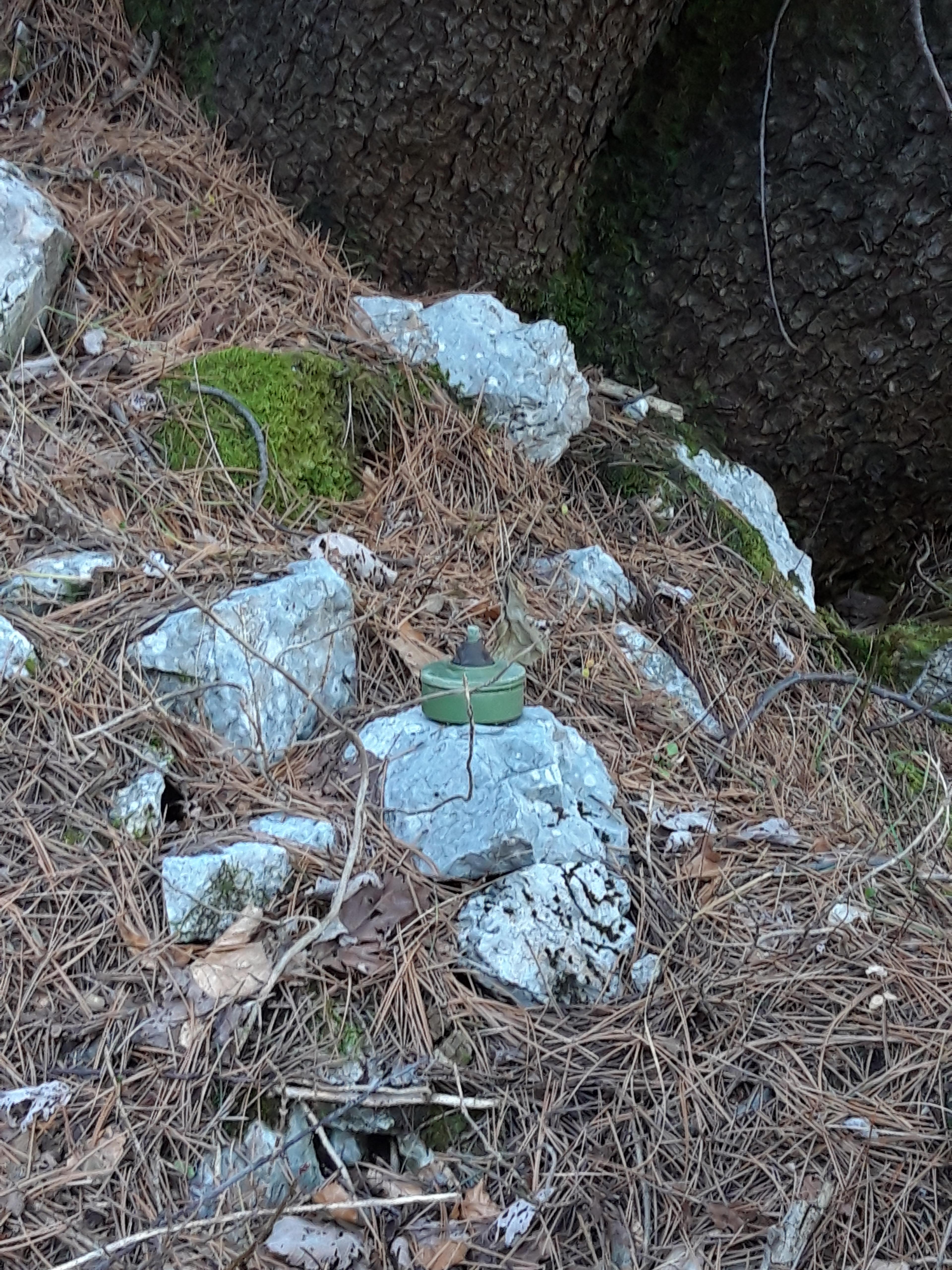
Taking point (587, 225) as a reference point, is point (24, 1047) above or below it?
below

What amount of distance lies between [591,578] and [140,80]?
185cm

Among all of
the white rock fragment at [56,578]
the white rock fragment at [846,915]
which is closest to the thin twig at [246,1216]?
the white rock fragment at [846,915]

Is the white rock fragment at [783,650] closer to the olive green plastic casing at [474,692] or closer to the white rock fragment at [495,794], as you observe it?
the white rock fragment at [495,794]

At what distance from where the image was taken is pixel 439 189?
9.06ft

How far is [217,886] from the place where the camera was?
1556 mm

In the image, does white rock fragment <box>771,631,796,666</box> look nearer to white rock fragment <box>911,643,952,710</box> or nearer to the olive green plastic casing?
white rock fragment <box>911,643,952,710</box>

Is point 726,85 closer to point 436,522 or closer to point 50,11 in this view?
point 436,522

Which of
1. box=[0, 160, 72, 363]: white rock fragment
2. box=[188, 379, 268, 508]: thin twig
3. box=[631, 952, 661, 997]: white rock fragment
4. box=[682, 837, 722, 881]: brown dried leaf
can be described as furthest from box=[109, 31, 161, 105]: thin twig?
box=[631, 952, 661, 997]: white rock fragment

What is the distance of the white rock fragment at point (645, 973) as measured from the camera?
1632mm

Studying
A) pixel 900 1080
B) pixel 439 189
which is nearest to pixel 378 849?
pixel 900 1080

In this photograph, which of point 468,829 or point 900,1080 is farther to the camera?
point 468,829

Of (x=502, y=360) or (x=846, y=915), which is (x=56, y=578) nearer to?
(x=502, y=360)

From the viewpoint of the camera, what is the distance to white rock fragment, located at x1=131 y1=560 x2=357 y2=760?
1.83 metres

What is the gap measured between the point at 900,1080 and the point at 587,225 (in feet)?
7.71
